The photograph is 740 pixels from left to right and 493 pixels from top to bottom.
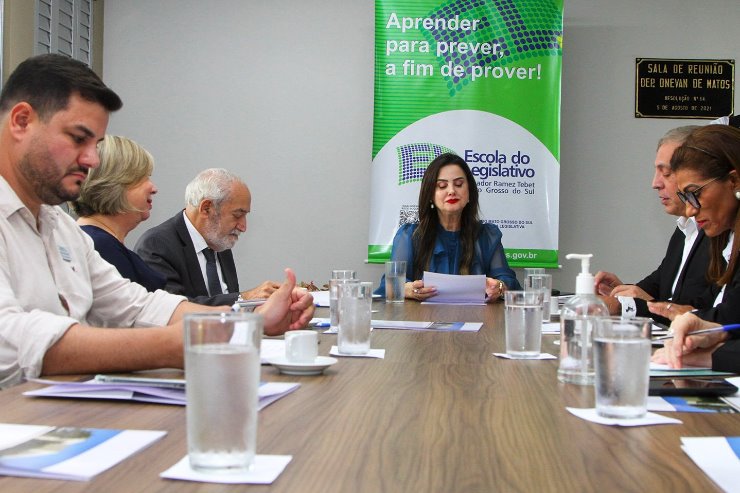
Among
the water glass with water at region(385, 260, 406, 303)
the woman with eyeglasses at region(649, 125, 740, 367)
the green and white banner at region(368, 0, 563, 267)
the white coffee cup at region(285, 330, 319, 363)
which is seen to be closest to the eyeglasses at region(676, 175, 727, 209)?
the woman with eyeglasses at region(649, 125, 740, 367)

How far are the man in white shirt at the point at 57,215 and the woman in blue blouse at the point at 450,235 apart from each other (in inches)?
84.2

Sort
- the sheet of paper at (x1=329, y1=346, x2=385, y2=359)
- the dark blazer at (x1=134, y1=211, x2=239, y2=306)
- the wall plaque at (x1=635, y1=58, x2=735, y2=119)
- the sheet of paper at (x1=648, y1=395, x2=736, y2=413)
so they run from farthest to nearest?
the wall plaque at (x1=635, y1=58, x2=735, y2=119), the dark blazer at (x1=134, y1=211, x2=239, y2=306), the sheet of paper at (x1=329, y1=346, x2=385, y2=359), the sheet of paper at (x1=648, y1=395, x2=736, y2=413)

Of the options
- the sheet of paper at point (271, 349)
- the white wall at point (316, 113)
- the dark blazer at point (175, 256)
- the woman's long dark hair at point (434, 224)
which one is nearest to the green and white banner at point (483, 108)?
the white wall at point (316, 113)

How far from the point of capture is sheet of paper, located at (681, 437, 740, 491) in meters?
0.85

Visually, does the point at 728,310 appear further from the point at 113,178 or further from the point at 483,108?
the point at 483,108

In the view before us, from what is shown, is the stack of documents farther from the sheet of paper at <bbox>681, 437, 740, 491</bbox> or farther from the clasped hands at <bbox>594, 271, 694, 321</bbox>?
the clasped hands at <bbox>594, 271, 694, 321</bbox>

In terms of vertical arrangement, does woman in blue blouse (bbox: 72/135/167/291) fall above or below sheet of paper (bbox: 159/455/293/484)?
above

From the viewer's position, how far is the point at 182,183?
5.70 meters

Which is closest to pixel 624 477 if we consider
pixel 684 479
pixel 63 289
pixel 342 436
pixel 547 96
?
pixel 684 479

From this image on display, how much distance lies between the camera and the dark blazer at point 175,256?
11.3 feet

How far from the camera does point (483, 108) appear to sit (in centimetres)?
518

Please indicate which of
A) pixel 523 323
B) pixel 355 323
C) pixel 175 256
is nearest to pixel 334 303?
pixel 355 323

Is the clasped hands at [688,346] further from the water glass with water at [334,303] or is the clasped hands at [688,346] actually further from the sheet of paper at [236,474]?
the sheet of paper at [236,474]

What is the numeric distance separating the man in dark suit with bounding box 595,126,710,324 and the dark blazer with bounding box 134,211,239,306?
5.08 feet
